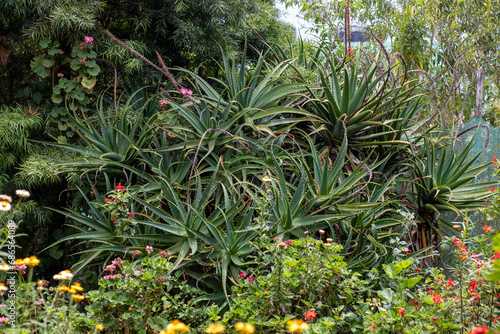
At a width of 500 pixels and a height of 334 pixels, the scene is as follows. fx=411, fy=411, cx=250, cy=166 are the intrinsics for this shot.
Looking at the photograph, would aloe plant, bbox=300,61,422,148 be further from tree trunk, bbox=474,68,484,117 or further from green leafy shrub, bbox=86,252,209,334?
tree trunk, bbox=474,68,484,117

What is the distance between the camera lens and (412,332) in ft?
5.53

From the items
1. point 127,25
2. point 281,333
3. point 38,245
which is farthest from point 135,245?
point 127,25

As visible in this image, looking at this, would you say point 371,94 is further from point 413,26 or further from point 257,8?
point 413,26

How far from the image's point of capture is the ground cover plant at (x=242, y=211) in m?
1.92

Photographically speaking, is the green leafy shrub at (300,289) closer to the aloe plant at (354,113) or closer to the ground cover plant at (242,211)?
the ground cover plant at (242,211)

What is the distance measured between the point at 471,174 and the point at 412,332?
1759mm

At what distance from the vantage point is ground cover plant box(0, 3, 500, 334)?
6.31 feet

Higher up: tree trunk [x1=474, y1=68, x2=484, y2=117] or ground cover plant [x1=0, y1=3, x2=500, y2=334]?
tree trunk [x1=474, y1=68, x2=484, y2=117]

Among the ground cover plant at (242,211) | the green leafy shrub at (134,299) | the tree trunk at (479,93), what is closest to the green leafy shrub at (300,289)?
the ground cover plant at (242,211)

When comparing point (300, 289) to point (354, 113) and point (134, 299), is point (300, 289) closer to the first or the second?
point (134, 299)

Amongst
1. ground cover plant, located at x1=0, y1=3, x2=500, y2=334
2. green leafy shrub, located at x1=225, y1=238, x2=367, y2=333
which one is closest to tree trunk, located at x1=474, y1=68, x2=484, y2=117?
ground cover plant, located at x1=0, y1=3, x2=500, y2=334

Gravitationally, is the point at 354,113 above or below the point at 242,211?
above

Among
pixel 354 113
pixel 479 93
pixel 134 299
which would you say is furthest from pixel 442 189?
pixel 479 93

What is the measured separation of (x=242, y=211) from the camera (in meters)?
2.68
